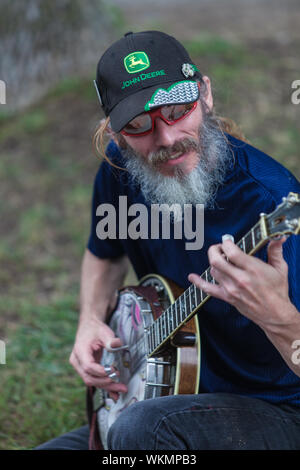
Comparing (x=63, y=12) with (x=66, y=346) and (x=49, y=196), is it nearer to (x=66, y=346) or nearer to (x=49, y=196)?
(x=49, y=196)

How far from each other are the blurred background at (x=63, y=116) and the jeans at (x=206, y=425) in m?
1.40

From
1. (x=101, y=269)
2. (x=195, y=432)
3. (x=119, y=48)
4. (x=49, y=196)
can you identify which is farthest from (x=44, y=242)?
(x=195, y=432)

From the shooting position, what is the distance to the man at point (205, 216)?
172cm

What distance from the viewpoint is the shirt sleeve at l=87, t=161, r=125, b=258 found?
245 centimetres

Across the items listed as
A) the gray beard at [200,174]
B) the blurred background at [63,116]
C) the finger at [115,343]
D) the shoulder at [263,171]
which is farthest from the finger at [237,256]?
the blurred background at [63,116]

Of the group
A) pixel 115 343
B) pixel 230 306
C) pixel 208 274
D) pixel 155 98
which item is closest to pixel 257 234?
pixel 208 274

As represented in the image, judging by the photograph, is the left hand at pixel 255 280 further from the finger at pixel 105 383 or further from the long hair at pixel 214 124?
the finger at pixel 105 383

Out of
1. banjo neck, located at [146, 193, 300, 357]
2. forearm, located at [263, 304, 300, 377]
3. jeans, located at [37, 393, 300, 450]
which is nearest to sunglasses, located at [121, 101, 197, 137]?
banjo neck, located at [146, 193, 300, 357]

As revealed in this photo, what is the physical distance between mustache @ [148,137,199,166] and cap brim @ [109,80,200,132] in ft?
0.42

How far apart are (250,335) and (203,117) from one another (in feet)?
2.45

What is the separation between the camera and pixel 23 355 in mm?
3123

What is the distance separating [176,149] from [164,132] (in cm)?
7

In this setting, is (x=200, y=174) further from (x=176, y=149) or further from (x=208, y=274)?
(x=208, y=274)

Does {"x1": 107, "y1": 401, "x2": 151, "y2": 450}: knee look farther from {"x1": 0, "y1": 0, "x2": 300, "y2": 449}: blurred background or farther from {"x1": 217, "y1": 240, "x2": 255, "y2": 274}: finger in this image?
{"x1": 0, "y1": 0, "x2": 300, "y2": 449}: blurred background
